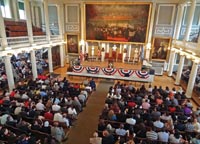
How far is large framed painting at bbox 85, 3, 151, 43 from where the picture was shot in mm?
16820

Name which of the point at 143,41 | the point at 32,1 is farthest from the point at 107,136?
the point at 32,1

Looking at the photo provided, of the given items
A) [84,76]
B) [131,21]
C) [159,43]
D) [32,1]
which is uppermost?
[32,1]

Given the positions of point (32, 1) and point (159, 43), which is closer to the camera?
point (159, 43)

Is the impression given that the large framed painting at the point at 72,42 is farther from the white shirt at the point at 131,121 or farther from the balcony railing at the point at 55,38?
the white shirt at the point at 131,121

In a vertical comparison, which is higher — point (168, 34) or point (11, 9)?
point (11, 9)

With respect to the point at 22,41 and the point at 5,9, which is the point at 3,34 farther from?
the point at 5,9

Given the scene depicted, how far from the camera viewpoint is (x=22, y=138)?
5.50 meters

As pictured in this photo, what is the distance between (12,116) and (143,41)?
14530 millimetres

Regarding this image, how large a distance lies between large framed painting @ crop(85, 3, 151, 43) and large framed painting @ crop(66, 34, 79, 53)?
6.08ft

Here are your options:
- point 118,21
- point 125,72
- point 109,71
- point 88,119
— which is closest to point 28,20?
point 109,71

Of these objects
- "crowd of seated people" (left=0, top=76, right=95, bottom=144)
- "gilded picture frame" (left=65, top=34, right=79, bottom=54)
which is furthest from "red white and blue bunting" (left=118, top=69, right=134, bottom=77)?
"gilded picture frame" (left=65, top=34, right=79, bottom=54)

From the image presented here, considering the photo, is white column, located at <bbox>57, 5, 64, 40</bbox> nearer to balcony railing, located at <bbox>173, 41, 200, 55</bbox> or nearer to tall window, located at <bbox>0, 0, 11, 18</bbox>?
tall window, located at <bbox>0, 0, 11, 18</bbox>

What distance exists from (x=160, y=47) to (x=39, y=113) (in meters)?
14.6

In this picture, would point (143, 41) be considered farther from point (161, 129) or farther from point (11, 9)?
point (11, 9)
